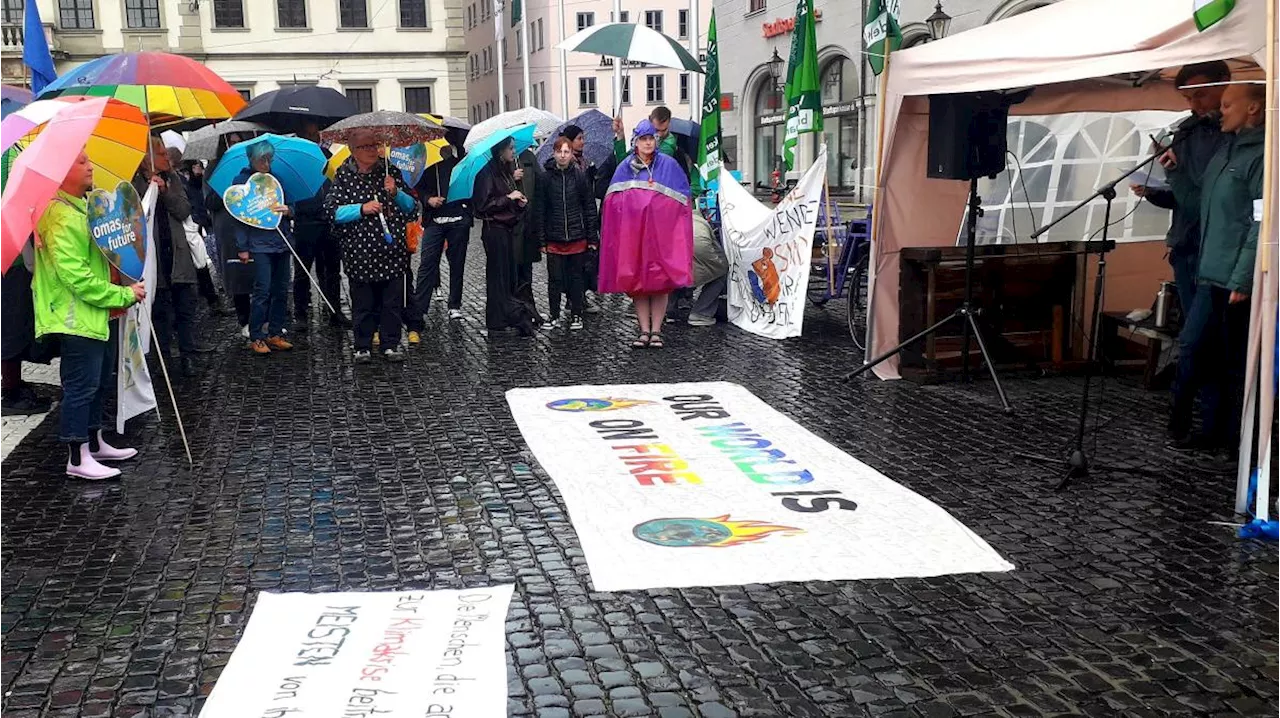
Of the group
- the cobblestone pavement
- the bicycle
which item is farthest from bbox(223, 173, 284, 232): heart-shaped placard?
the bicycle

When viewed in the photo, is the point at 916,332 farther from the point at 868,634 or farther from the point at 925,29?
the point at 925,29

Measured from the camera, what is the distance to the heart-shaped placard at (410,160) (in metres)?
9.97

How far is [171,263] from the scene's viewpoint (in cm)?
860

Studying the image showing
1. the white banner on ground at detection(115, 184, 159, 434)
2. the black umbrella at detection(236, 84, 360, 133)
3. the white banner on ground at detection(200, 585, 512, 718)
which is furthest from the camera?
the black umbrella at detection(236, 84, 360, 133)

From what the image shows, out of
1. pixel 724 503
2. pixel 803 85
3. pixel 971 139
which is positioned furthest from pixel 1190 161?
pixel 803 85

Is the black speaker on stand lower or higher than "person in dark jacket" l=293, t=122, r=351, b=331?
higher

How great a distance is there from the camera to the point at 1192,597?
168 inches

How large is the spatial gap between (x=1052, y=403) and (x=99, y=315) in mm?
5543

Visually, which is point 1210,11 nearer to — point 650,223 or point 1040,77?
point 1040,77

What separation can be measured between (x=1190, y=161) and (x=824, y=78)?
74.3ft

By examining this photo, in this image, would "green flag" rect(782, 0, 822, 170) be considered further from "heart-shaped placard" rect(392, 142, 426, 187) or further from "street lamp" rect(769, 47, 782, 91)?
"street lamp" rect(769, 47, 782, 91)

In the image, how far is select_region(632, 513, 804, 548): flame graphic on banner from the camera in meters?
4.91

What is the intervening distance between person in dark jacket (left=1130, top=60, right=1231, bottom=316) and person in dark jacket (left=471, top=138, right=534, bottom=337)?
210 inches

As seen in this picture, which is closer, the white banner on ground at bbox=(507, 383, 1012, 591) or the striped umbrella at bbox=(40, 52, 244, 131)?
the white banner on ground at bbox=(507, 383, 1012, 591)
